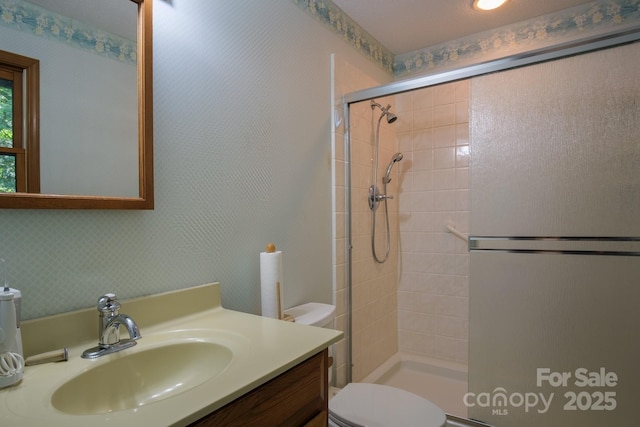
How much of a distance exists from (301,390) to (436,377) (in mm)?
1944

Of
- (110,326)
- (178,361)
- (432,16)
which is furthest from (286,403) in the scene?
(432,16)

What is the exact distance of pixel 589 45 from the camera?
4.41 ft

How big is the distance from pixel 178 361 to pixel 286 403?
0.34m

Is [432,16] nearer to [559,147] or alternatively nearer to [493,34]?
[493,34]

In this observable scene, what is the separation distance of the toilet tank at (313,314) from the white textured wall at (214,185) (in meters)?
0.06

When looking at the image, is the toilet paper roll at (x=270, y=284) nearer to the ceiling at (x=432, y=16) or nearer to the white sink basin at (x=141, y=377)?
the white sink basin at (x=141, y=377)

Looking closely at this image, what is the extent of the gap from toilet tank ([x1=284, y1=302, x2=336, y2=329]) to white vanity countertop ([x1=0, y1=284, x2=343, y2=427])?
377 mm

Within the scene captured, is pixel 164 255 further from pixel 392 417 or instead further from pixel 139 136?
pixel 392 417

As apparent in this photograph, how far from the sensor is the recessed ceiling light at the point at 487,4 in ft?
6.24

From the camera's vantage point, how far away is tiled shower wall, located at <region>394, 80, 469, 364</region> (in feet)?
8.07

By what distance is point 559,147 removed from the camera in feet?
4.64

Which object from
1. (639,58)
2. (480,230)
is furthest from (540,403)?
(639,58)

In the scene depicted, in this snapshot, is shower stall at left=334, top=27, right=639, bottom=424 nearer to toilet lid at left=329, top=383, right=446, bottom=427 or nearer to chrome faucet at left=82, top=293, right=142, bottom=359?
toilet lid at left=329, top=383, right=446, bottom=427

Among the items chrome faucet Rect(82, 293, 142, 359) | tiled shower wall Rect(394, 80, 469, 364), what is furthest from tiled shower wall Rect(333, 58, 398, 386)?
chrome faucet Rect(82, 293, 142, 359)
